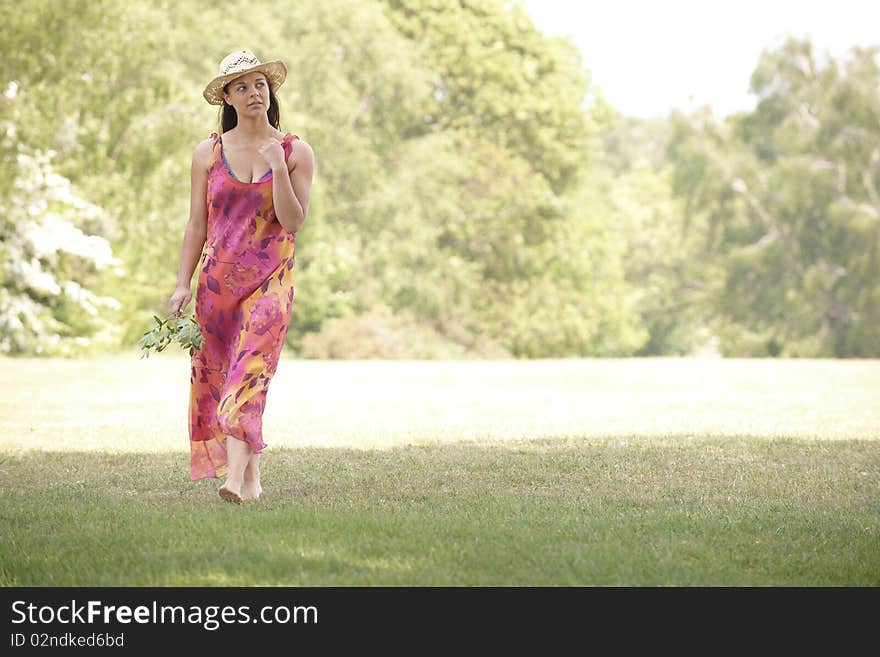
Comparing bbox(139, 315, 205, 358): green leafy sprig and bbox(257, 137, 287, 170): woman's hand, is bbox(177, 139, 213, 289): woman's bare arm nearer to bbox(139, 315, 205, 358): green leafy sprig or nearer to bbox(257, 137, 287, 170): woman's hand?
bbox(139, 315, 205, 358): green leafy sprig

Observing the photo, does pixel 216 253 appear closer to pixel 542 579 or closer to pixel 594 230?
pixel 542 579

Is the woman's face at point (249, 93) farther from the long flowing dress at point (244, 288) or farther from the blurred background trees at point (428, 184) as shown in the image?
the blurred background trees at point (428, 184)

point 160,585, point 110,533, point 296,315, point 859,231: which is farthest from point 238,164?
point 859,231

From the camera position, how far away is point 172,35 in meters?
33.7

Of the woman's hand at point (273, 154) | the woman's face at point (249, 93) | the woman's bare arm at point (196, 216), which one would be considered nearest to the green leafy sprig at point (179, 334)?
the woman's bare arm at point (196, 216)

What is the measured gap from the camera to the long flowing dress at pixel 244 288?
22.0 ft

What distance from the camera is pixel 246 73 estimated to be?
6.68m

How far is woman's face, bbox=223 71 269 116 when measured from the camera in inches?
265

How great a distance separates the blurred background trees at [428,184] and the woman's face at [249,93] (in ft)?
74.5

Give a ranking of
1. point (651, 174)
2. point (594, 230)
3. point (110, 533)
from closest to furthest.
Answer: point (110, 533)
point (594, 230)
point (651, 174)

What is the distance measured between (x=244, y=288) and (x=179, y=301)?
14.5 inches

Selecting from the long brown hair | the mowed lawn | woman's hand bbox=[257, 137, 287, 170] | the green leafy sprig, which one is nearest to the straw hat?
the long brown hair

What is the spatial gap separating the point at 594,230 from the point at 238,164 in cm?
4127

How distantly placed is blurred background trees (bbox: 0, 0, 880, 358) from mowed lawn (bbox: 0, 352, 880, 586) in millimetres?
16008
